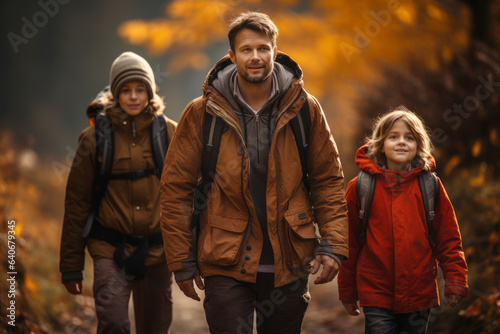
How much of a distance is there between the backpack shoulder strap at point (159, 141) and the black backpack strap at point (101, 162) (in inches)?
13.7

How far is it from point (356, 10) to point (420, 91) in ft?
9.40

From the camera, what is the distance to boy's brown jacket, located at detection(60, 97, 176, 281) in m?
4.54

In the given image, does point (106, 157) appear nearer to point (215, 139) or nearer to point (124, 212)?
point (124, 212)

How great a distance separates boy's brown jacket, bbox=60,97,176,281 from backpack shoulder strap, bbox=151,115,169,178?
0.06 metres

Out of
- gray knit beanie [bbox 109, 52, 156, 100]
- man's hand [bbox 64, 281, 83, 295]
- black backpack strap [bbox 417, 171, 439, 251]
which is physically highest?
gray knit beanie [bbox 109, 52, 156, 100]

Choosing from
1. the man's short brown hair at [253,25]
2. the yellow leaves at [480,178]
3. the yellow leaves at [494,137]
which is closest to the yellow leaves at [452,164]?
the yellow leaves at [480,178]

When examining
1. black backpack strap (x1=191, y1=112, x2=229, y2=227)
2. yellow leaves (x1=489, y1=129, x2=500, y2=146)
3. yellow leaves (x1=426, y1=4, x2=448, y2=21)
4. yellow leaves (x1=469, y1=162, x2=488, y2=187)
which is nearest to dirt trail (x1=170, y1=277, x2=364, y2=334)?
yellow leaves (x1=469, y1=162, x2=488, y2=187)

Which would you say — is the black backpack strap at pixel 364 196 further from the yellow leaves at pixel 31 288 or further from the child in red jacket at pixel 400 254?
the yellow leaves at pixel 31 288

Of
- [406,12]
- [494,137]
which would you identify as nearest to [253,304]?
[494,137]

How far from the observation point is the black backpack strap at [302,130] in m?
3.73

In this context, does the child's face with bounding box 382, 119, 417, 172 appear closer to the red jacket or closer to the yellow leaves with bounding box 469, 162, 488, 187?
the red jacket

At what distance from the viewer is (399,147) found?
404 centimetres

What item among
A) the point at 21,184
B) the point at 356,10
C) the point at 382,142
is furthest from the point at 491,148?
the point at 21,184

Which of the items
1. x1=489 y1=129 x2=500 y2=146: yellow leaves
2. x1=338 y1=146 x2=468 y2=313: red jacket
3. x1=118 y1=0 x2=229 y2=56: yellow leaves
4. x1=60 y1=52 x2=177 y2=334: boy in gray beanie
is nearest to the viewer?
x1=338 y1=146 x2=468 y2=313: red jacket
